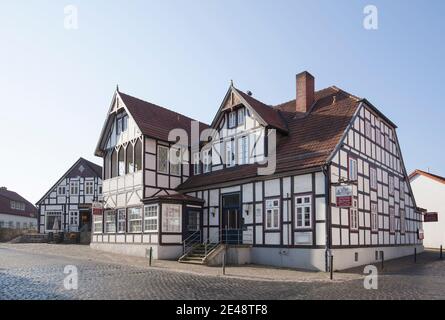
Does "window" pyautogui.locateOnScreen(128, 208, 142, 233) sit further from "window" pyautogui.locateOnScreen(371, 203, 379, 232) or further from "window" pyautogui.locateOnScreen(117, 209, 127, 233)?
"window" pyautogui.locateOnScreen(371, 203, 379, 232)

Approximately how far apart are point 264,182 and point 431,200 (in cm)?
2497

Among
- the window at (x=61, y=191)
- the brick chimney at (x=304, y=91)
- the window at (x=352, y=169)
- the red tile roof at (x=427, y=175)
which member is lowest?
the window at (x=61, y=191)

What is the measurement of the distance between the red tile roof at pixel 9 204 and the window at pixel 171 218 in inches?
1737

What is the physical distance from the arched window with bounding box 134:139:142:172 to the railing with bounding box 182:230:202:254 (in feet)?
18.1

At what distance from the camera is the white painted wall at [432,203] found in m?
39.0

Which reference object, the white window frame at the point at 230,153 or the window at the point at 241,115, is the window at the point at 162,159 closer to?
the white window frame at the point at 230,153

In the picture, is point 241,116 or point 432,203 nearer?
point 241,116

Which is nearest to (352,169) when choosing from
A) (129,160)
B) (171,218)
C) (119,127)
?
(171,218)

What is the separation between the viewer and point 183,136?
30.1m

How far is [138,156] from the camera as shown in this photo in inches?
1097

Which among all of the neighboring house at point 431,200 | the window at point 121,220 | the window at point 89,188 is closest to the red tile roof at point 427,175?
the neighboring house at point 431,200

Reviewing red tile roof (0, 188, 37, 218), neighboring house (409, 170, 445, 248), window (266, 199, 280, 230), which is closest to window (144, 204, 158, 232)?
window (266, 199, 280, 230)

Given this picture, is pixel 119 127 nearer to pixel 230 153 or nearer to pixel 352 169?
pixel 230 153
